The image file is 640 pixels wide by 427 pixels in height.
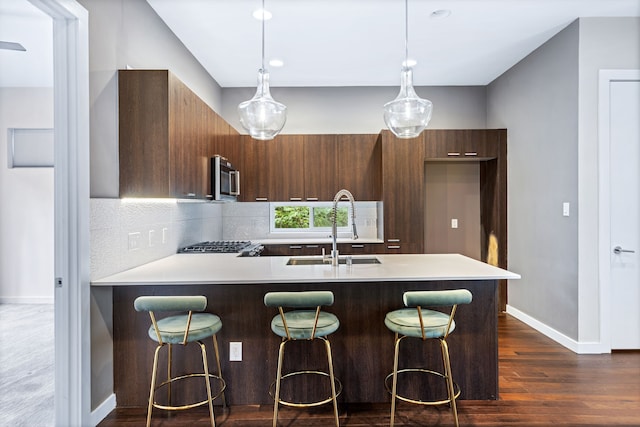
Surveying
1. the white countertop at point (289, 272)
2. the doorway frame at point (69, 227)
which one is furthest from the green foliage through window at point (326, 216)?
the doorway frame at point (69, 227)

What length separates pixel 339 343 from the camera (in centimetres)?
252

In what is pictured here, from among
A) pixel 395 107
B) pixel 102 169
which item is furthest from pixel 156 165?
pixel 395 107

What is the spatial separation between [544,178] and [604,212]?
0.67 m

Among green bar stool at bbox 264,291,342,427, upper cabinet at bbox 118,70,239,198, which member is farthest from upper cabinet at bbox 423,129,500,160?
upper cabinet at bbox 118,70,239,198

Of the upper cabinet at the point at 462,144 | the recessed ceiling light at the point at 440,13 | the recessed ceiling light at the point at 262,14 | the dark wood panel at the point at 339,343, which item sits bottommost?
the dark wood panel at the point at 339,343

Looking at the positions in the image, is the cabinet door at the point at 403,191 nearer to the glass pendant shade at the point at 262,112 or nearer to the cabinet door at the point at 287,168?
the cabinet door at the point at 287,168

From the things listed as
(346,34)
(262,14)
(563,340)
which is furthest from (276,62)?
(563,340)

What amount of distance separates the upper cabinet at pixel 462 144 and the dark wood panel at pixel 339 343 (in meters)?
2.52

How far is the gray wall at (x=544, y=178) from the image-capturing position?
3461 millimetres

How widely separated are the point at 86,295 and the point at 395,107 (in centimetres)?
210

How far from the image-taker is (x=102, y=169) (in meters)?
2.38

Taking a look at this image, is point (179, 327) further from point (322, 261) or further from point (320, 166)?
point (320, 166)

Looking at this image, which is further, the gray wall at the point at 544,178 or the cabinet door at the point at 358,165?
the cabinet door at the point at 358,165

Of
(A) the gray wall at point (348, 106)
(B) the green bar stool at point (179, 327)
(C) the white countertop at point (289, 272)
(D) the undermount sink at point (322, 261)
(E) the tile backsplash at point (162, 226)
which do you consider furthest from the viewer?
(A) the gray wall at point (348, 106)
